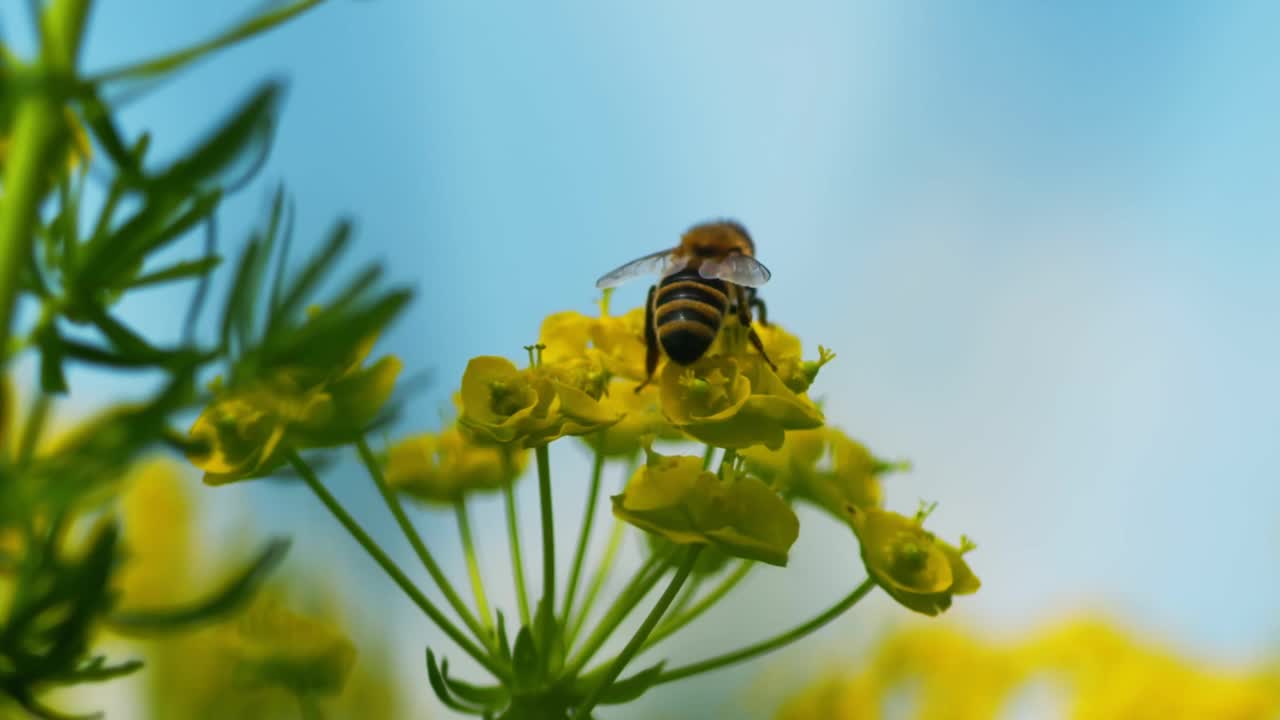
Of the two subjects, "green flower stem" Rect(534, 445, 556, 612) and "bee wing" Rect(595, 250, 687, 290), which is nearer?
"green flower stem" Rect(534, 445, 556, 612)

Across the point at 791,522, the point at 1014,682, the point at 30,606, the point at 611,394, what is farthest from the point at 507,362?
the point at 1014,682

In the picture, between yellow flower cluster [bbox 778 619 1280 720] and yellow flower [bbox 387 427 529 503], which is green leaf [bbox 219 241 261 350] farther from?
yellow flower cluster [bbox 778 619 1280 720]

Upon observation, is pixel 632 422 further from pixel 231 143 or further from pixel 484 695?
pixel 231 143

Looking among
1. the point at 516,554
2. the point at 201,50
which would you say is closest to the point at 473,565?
the point at 516,554

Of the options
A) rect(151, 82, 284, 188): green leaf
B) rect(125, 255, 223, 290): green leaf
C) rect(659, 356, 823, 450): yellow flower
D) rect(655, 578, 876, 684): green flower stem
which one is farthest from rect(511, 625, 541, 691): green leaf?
rect(151, 82, 284, 188): green leaf

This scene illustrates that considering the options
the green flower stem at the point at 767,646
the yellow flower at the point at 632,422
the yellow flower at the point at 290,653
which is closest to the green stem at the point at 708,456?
the yellow flower at the point at 632,422

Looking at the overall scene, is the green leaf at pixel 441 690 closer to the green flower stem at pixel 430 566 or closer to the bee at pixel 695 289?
the green flower stem at pixel 430 566

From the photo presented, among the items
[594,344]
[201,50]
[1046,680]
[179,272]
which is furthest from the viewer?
[1046,680]
